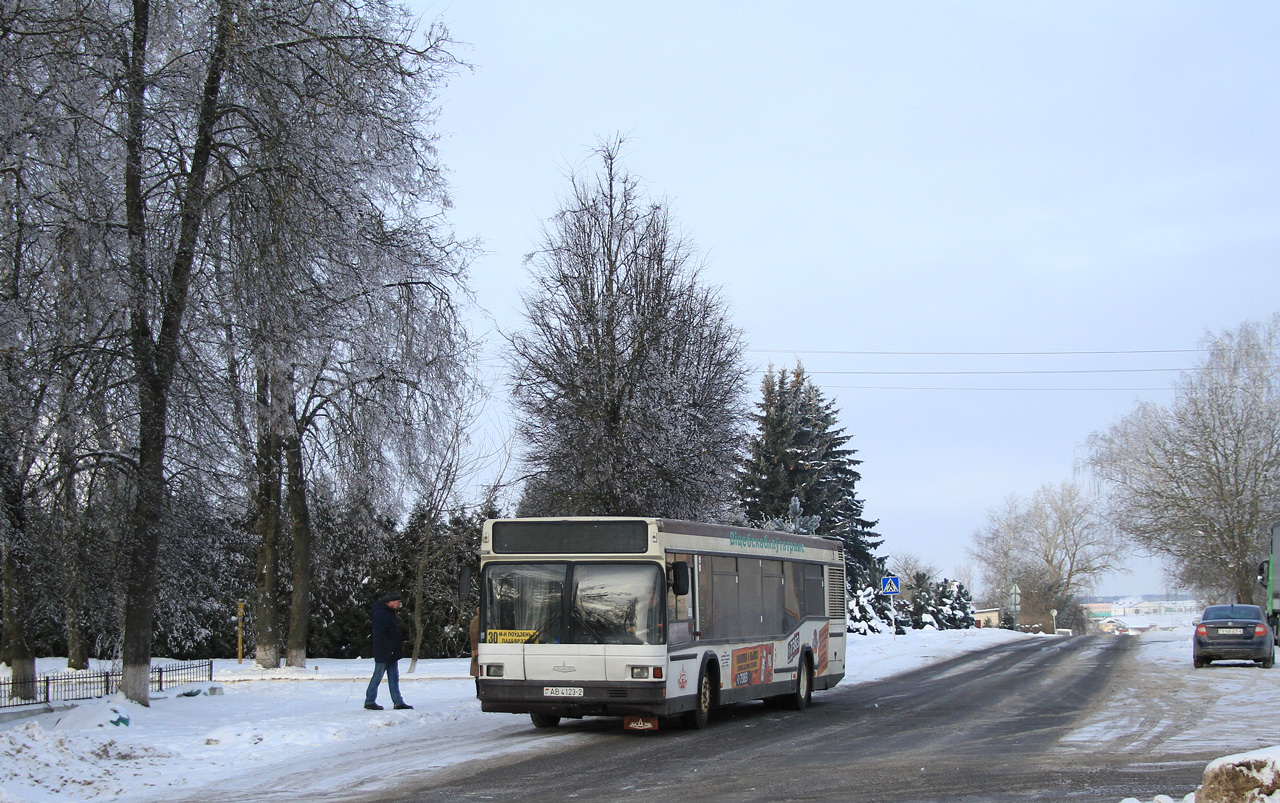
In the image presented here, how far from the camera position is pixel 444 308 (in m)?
19.3

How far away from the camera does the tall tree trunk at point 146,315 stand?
1482cm

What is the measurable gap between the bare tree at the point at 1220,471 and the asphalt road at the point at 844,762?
36.5 m

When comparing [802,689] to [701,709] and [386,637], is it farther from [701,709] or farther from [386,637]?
[386,637]

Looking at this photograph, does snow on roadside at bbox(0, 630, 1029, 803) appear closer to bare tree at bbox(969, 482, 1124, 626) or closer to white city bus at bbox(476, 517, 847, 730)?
white city bus at bbox(476, 517, 847, 730)

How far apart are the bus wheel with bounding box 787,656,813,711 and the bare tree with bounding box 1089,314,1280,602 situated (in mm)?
38462

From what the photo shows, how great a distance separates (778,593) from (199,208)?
9.85 metres

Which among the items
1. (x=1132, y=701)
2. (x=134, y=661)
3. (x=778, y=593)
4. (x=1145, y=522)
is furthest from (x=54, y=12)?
(x=1145, y=522)

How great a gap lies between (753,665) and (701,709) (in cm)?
179

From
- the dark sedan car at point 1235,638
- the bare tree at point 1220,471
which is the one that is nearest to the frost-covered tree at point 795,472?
the bare tree at point 1220,471

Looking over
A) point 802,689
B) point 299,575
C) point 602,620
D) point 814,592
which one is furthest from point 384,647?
point 299,575

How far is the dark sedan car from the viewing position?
90.2ft

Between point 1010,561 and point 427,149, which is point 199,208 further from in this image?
point 1010,561

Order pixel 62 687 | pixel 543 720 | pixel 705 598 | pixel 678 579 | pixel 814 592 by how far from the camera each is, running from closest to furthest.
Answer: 1. pixel 678 579
2. pixel 705 598
3. pixel 543 720
4. pixel 62 687
5. pixel 814 592

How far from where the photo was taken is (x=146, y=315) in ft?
49.9
